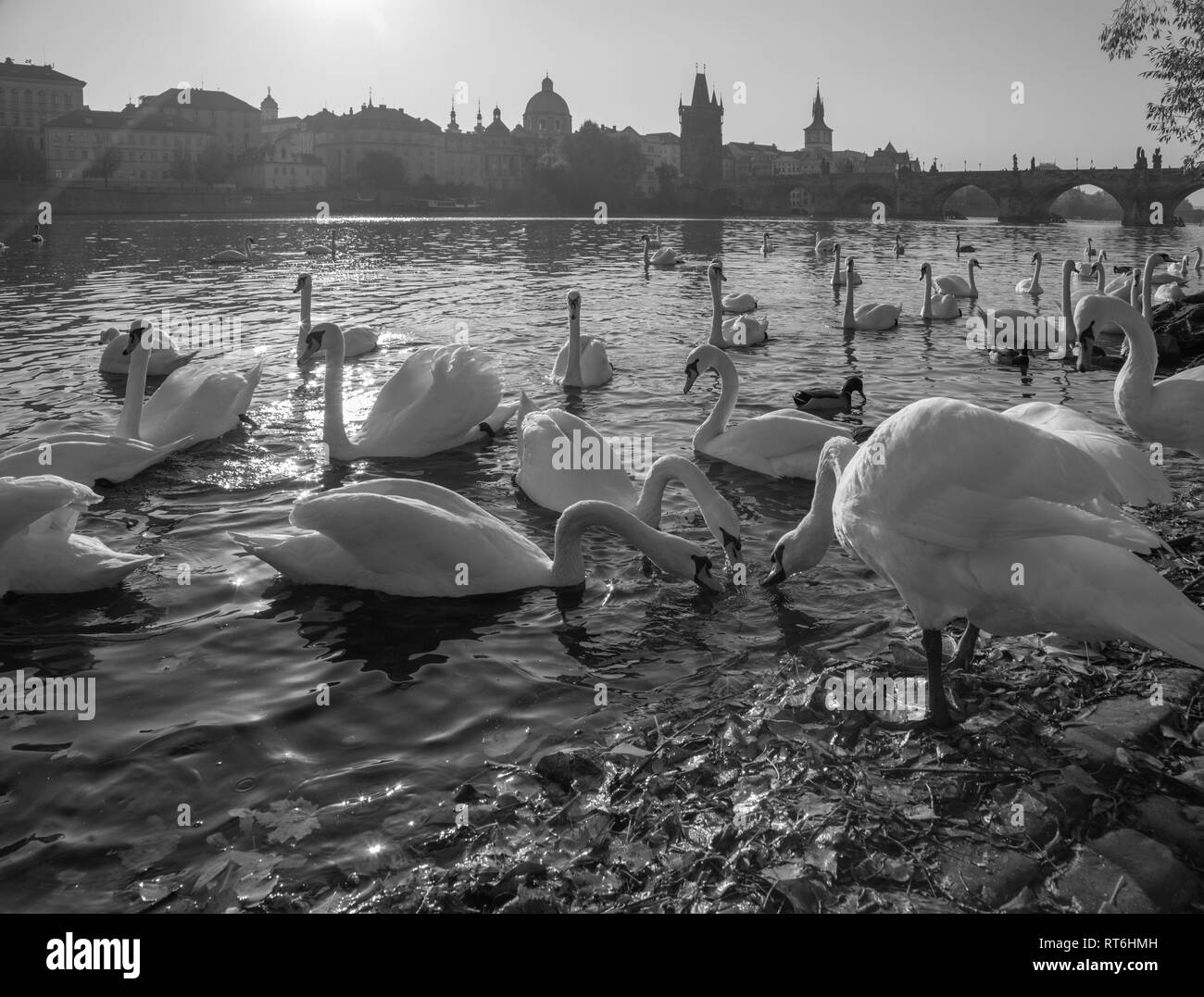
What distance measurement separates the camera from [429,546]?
583 cm

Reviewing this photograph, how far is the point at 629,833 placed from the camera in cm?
368

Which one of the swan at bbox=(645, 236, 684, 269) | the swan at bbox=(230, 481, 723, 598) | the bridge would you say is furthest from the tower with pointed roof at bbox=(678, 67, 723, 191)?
the swan at bbox=(230, 481, 723, 598)

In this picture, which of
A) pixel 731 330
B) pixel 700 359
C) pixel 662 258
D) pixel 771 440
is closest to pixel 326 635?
pixel 771 440

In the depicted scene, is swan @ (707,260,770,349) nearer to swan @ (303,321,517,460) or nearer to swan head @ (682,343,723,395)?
swan head @ (682,343,723,395)

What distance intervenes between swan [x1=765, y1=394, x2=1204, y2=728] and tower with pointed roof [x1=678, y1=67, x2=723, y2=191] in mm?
143925

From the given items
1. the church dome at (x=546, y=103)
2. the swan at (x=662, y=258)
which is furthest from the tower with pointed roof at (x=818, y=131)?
the swan at (x=662, y=258)

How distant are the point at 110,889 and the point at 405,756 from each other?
126 cm

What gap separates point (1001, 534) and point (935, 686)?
895 mm

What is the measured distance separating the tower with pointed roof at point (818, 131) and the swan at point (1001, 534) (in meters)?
198

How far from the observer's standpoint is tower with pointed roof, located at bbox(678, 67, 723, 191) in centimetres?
14212

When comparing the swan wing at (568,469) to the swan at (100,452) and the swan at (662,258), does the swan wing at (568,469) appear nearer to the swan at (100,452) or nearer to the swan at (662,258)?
the swan at (100,452)

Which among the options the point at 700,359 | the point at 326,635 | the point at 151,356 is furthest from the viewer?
the point at 151,356

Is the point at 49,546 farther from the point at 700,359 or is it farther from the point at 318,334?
the point at 700,359
